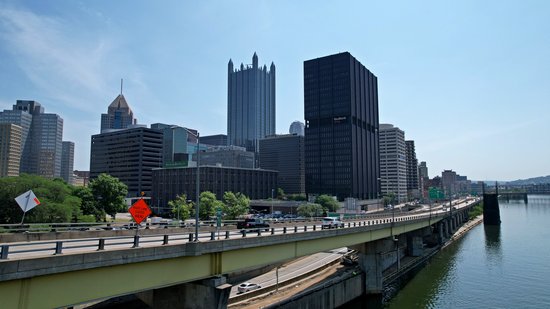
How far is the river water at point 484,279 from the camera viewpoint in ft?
149

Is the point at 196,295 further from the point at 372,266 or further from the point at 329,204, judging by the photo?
the point at 329,204

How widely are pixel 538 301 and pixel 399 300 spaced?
1660 centimetres

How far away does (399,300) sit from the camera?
153 feet

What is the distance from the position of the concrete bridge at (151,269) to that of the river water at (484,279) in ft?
67.4

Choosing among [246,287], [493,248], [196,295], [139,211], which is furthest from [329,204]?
[139,211]

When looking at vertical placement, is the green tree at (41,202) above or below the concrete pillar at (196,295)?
above

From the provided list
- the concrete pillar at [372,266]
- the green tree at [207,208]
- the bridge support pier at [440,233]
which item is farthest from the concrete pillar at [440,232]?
the green tree at [207,208]

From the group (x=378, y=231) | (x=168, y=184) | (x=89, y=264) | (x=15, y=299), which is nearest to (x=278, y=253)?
(x=89, y=264)

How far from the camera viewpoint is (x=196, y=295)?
2317 cm

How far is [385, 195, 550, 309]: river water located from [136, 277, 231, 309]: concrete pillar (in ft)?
95.6

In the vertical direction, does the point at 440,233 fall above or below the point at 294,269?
above

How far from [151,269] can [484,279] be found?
5529cm

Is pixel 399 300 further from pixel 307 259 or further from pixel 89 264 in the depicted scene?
pixel 89 264

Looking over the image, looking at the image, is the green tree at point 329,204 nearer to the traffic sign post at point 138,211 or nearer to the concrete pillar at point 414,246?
the concrete pillar at point 414,246
